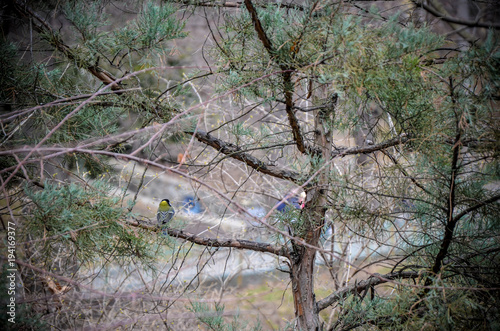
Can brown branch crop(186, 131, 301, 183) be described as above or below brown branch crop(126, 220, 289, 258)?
above

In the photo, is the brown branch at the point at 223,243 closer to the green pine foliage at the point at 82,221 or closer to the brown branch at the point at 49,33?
the green pine foliage at the point at 82,221

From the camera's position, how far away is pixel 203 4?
1248mm

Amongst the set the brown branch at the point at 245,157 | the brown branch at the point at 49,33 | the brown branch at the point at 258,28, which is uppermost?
the brown branch at the point at 49,33

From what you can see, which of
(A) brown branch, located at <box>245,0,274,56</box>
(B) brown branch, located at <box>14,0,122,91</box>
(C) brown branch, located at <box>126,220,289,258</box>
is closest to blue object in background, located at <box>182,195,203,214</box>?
(C) brown branch, located at <box>126,220,289,258</box>

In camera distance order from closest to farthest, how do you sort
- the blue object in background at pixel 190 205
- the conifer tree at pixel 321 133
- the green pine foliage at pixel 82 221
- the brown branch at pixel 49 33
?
the conifer tree at pixel 321 133, the green pine foliage at pixel 82 221, the brown branch at pixel 49 33, the blue object in background at pixel 190 205

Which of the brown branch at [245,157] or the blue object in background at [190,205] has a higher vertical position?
the blue object in background at [190,205]

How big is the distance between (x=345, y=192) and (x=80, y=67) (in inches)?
40.7

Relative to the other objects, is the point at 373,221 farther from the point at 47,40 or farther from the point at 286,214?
the point at 47,40

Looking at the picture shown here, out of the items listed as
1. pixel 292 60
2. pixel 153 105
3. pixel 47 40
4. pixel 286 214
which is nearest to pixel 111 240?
pixel 153 105

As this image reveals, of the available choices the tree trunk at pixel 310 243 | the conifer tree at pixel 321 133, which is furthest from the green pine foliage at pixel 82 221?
the tree trunk at pixel 310 243

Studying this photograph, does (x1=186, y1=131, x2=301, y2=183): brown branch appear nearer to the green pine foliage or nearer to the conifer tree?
the conifer tree

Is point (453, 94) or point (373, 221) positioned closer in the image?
point (453, 94)

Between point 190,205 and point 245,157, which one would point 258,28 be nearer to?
point 245,157

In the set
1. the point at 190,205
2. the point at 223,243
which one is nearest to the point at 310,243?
the point at 223,243
